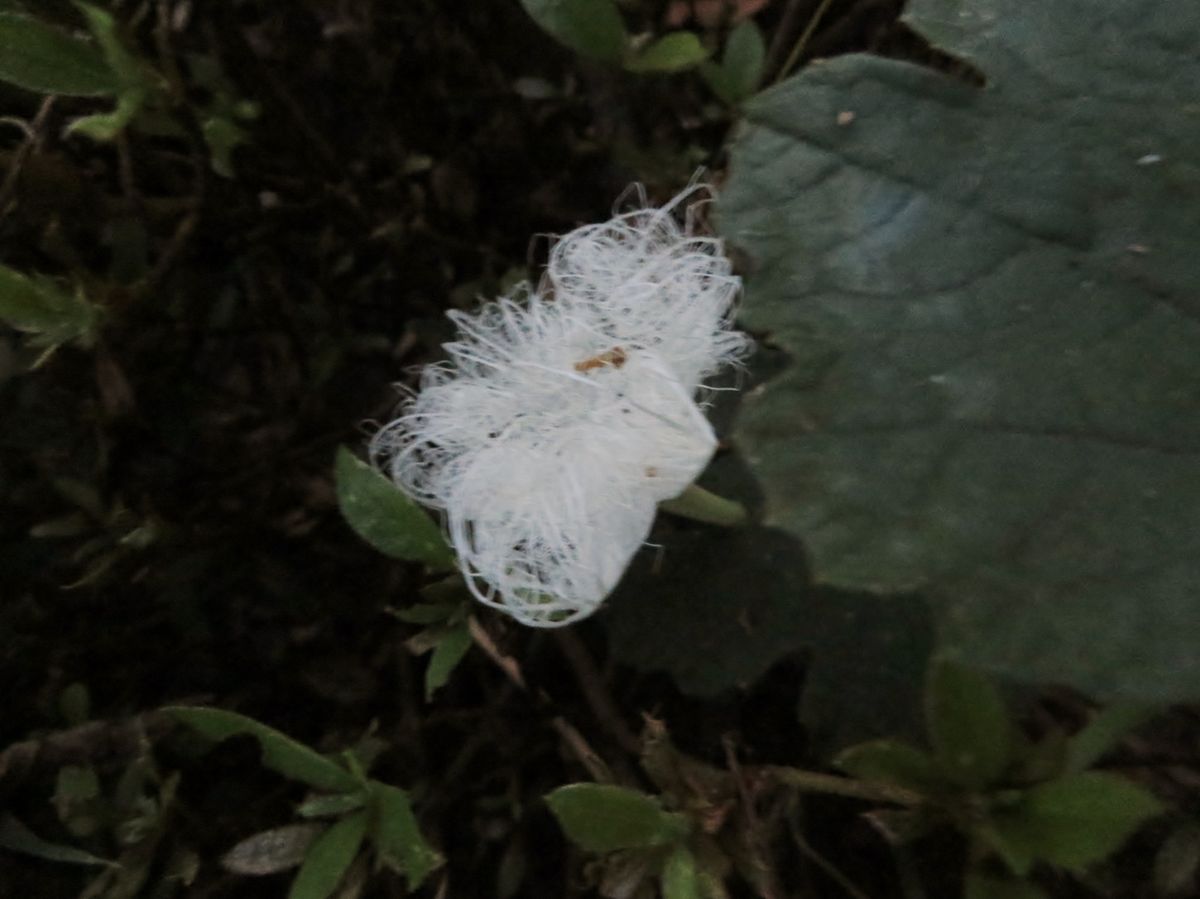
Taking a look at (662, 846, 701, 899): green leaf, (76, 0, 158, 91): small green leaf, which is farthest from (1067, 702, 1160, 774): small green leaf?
(76, 0, 158, 91): small green leaf

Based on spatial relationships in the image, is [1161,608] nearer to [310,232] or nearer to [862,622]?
[862,622]

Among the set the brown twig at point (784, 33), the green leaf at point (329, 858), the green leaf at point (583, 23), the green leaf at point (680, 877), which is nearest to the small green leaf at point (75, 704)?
the green leaf at point (329, 858)

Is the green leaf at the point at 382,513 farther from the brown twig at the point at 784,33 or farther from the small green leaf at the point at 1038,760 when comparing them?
the brown twig at the point at 784,33

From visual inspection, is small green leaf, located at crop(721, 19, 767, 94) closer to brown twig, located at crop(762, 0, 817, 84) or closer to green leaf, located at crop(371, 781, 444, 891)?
brown twig, located at crop(762, 0, 817, 84)

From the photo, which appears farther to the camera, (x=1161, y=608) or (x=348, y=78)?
(x=348, y=78)

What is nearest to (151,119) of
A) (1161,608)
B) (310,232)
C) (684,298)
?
(310,232)

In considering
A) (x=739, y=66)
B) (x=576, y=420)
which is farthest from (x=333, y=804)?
(x=739, y=66)

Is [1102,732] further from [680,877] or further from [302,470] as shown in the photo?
[302,470]
